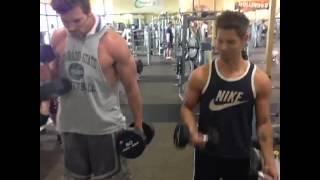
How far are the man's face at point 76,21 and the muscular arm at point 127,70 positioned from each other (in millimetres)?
104

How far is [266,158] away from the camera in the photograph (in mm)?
1668

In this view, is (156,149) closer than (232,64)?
No

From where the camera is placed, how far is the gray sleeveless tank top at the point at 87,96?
5.33 feet

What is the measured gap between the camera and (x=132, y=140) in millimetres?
1716

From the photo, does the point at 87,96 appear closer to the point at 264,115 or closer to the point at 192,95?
the point at 192,95

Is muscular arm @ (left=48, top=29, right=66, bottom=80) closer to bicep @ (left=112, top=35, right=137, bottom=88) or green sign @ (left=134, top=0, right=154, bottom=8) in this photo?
bicep @ (left=112, top=35, right=137, bottom=88)

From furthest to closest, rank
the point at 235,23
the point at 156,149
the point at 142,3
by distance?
the point at 156,149, the point at 142,3, the point at 235,23

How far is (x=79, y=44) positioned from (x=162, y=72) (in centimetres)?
255

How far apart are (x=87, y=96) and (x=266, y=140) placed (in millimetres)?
733

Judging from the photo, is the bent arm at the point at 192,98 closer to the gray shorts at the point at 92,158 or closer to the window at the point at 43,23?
the gray shorts at the point at 92,158

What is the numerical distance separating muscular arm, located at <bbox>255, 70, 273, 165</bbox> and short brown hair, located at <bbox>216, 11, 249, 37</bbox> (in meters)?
0.18

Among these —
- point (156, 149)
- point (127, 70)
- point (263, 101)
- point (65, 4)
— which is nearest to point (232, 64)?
point (263, 101)
